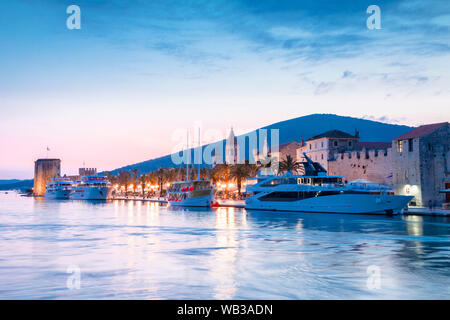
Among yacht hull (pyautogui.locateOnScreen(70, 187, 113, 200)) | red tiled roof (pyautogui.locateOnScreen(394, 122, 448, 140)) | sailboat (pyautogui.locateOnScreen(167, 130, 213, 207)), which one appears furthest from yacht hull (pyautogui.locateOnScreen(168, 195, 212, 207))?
yacht hull (pyautogui.locateOnScreen(70, 187, 113, 200))

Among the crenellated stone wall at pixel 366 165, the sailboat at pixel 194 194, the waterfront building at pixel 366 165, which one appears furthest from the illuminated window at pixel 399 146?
the sailboat at pixel 194 194

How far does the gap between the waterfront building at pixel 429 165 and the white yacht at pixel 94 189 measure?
3450 inches

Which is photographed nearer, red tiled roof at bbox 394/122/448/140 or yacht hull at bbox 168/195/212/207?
red tiled roof at bbox 394/122/448/140

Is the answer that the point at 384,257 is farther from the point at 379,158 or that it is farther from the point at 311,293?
the point at 379,158

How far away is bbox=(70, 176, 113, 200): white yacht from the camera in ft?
397

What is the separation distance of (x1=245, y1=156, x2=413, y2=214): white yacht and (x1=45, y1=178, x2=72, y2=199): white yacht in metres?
95.8

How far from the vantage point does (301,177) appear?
53.6m

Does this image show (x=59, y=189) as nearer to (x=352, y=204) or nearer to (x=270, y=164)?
(x=270, y=164)

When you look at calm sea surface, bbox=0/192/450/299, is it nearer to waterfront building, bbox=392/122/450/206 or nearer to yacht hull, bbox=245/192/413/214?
yacht hull, bbox=245/192/413/214

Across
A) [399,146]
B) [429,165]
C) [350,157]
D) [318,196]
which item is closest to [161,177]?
[350,157]

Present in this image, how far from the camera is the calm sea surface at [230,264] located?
1358 centimetres

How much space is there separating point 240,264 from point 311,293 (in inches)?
215
